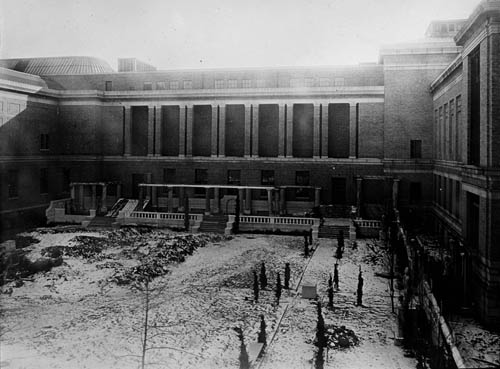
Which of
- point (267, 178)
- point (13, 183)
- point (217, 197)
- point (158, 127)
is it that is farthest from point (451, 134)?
point (13, 183)

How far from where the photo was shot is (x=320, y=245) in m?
34.2

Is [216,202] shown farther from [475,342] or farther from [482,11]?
[475,342]

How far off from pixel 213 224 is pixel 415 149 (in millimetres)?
19512

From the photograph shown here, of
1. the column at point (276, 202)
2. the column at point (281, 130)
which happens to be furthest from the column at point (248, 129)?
the column at point (276, 202)

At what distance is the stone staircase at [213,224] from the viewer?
130ft

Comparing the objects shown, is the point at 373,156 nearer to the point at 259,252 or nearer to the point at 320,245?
the point at 320,245

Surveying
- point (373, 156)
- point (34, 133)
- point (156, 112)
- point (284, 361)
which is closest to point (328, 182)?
point (373, 156)

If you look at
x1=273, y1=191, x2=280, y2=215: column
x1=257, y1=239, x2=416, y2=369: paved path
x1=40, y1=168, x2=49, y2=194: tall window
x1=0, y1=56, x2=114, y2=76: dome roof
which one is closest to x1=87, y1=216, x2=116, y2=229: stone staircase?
x1=40, y1=168, x2=49, y2=194: tall window

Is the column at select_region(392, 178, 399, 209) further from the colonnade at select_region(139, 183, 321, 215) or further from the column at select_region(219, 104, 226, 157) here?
the column at select_region(219, 104, 226, 157)

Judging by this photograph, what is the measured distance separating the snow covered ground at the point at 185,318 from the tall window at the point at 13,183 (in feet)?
Result: 51.2

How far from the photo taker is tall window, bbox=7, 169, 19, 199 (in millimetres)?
40125

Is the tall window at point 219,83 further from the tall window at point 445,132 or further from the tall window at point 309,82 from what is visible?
the tall window at point 445,132

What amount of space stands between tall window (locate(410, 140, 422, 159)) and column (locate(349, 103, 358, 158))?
5.66 metres

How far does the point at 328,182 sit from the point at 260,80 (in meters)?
14.8
